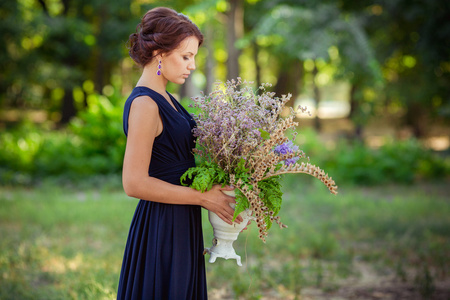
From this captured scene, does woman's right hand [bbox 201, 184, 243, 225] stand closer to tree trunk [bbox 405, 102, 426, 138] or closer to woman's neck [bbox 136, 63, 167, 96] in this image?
woman's neck [bbox 136, 63, 167, 96]

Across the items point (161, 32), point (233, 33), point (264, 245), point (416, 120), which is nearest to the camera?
point (161, 32)

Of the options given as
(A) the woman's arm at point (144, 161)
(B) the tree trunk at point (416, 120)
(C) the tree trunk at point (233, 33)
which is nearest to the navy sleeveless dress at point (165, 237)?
(A) the woman's arm at point (144, 161)

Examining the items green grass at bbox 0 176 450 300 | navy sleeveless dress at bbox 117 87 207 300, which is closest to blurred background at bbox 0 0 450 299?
green grass at bbox 0 176 450 300

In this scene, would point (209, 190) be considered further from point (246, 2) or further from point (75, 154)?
point (246, 2)

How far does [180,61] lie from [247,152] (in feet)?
1.81

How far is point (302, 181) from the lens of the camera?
1078 centimetres

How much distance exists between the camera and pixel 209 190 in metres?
2.28

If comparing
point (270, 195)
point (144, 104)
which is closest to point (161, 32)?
point (144, 104)

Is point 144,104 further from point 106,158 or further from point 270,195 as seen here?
point 106,158

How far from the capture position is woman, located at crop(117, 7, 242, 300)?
217 cm

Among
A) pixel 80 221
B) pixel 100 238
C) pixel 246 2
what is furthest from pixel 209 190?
pixel 246 2

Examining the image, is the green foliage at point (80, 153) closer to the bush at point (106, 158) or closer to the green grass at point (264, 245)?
the bush at point (106, 158)

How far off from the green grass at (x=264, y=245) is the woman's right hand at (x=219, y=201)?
110 cm

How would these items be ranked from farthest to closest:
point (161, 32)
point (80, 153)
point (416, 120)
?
point (416, 120) < point (80, 153) < point (161, 32)
